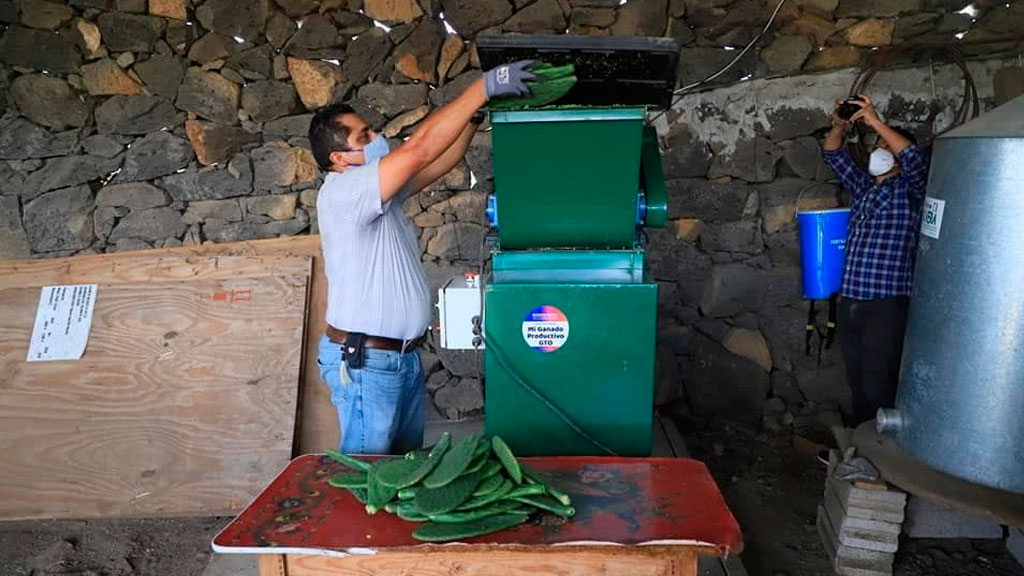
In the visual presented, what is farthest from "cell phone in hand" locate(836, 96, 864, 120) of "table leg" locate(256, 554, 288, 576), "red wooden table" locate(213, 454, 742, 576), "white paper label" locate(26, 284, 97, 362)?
"white paper label" locate(26, 284, 97, 362)

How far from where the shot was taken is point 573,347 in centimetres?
209

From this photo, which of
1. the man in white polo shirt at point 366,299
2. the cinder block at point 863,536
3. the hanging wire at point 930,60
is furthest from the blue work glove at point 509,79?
the hanging wire at point 930,60

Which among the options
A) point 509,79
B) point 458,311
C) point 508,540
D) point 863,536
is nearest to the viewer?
point 508,540

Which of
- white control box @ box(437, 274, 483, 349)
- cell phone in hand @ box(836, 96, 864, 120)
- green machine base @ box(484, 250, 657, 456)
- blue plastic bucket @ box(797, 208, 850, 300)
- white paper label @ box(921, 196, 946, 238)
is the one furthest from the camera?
blue plastic bucket @ box(797, 208, 850, 300)

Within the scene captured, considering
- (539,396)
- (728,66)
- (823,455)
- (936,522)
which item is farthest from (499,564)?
(728,66)

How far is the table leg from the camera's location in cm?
150

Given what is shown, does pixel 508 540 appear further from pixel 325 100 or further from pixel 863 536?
pixel 325 100

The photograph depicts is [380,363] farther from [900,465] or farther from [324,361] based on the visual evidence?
[900,465]

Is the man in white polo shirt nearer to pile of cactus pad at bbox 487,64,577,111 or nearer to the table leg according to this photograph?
pile of cactus pad at bbox 487,64,577,111

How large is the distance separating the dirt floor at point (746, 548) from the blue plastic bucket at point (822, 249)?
953 millimetres

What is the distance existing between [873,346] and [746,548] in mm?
1104

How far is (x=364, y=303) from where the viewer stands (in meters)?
2.24

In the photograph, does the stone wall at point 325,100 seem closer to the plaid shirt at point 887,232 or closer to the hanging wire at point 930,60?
the hanging wire at point 930,60

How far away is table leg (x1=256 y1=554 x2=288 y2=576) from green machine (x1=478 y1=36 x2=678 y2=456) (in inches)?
31.5
